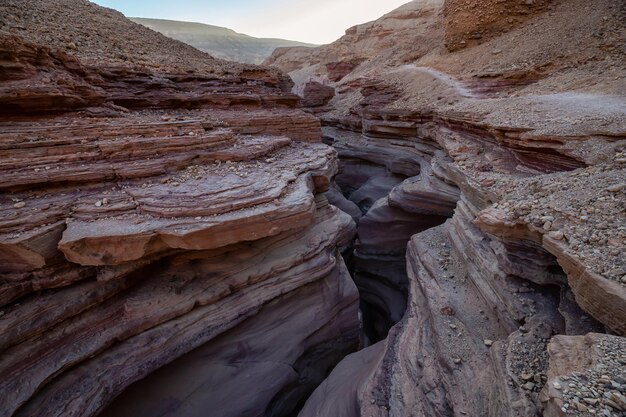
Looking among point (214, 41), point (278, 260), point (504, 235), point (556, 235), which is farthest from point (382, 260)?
point (214, 41)

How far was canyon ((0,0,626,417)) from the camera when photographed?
3.14m

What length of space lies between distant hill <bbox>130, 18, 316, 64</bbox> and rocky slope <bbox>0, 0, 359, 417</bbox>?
56.3 m

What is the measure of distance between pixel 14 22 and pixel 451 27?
15020 millimetres

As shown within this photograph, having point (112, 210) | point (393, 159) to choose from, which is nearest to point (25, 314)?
point (112, 210)

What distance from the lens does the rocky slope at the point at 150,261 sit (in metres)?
3.83

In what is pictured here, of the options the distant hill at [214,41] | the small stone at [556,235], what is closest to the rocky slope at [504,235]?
the small stone at [556,235]

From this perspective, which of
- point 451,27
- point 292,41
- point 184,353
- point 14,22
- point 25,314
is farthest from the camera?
point 292,41

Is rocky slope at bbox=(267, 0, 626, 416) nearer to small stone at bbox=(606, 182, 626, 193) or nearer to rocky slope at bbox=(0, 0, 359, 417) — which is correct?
small stone at bbox=(606, 182, 626, 193)

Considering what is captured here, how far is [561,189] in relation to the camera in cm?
375

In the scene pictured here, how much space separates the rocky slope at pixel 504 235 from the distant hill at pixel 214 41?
173 feet

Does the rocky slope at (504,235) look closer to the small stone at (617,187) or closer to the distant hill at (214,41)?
the small stone at (617,187)

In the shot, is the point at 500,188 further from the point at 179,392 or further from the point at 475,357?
the point at 179,392

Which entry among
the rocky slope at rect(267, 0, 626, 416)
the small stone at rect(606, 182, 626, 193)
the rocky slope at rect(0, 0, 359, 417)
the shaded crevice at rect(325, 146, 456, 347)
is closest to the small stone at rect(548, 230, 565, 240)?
the rocky slope at rect(267, 0, 626, 416)

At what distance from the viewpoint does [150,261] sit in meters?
4.58
